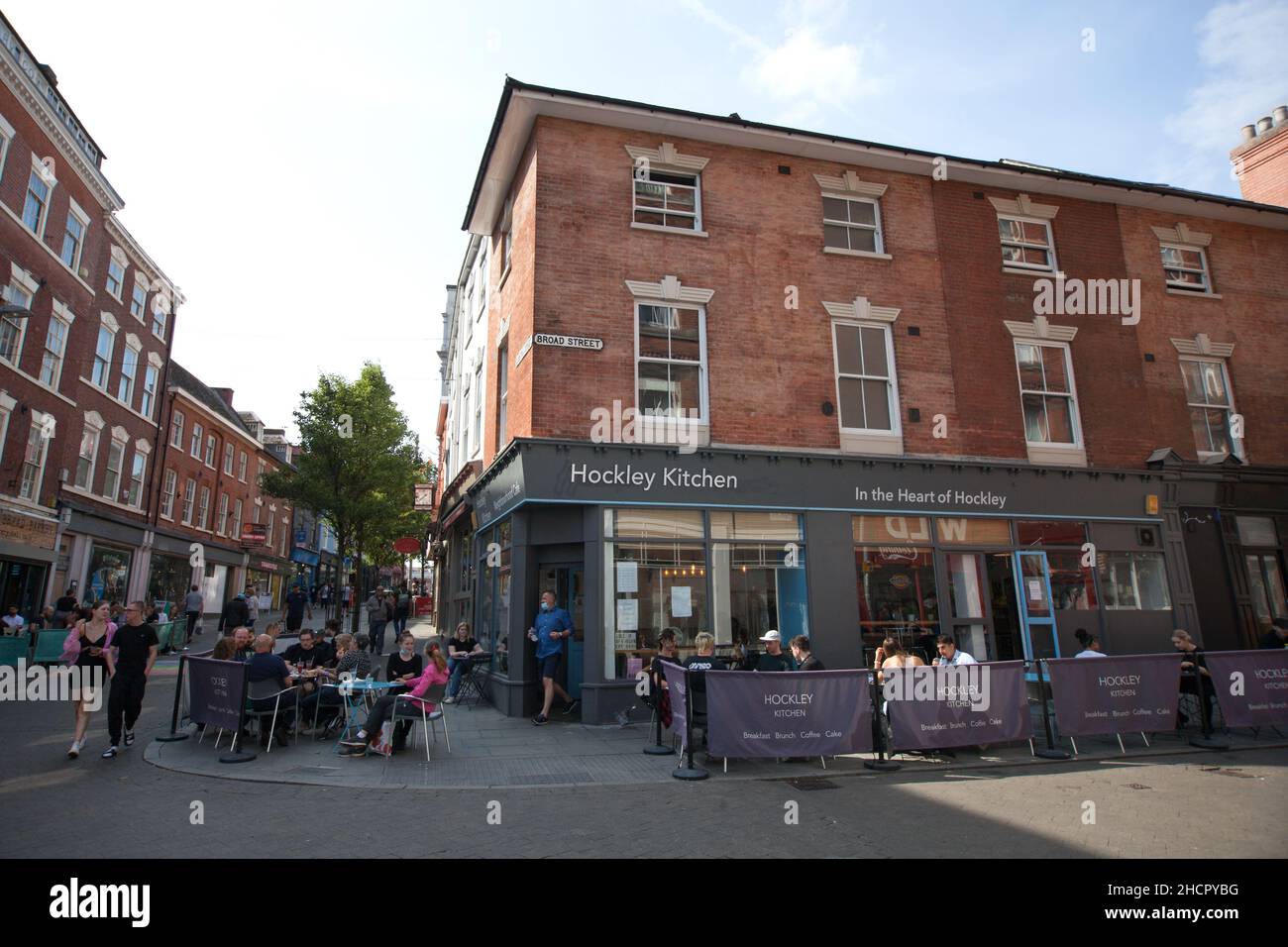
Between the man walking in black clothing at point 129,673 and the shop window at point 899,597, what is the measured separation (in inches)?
418

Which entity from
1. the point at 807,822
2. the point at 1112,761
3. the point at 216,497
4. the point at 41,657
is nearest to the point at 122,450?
the point at 216,497

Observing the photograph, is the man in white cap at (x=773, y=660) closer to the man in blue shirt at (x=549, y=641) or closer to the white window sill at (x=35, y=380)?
the man in blue shirt at (x=549, y=641)

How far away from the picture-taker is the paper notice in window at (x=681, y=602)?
1123 centimetres

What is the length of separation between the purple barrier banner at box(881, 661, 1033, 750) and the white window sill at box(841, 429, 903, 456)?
16.3 feet

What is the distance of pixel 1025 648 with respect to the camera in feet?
41.3

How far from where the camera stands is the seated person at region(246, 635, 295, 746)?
27.6 ft

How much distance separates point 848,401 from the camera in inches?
509

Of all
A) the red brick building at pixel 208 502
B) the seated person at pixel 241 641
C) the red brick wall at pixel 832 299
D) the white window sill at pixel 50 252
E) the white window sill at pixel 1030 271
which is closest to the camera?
the seated person at pixel 241 641

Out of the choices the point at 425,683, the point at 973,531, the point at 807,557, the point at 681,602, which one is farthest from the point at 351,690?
the point at 973,531

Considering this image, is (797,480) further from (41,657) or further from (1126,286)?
(41,657)

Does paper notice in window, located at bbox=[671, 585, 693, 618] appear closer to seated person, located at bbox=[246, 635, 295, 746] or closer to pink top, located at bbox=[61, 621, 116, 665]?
seated person, located at bbox=[246, 635, 295, 746]

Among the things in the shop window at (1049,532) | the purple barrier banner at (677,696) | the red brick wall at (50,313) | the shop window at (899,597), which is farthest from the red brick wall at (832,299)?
the red brick wall at (50,313)

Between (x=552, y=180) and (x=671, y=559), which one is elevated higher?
(x=552, y=180)
